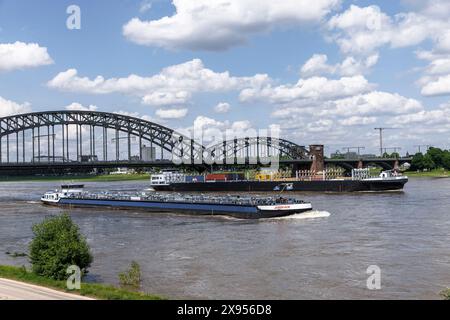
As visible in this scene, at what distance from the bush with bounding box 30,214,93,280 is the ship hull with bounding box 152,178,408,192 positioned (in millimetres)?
68270

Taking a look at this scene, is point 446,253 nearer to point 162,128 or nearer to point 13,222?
point 13,222

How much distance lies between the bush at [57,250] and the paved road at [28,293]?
5.45ft

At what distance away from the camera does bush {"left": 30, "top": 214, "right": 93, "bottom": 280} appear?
21.2 meters

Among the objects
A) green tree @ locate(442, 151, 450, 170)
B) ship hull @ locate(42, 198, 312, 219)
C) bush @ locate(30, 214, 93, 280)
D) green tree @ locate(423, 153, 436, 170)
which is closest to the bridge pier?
green tree @ locate(423, 153, 436, 170)

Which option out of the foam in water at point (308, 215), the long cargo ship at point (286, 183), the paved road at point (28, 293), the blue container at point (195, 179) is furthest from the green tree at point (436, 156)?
the paved road at point (28, 293)

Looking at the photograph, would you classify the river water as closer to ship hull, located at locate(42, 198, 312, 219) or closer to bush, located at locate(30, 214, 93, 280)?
ship hull, located at locate(42, 198, 312, 219)

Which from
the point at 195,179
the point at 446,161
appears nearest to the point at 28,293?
the point at 195,179

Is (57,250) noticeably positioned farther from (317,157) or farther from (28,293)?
(317,157)

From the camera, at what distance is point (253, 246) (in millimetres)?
33344

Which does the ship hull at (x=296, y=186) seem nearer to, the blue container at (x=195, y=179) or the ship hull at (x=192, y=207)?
the blue container at (x=195, y=179)

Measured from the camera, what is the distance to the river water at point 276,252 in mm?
22531

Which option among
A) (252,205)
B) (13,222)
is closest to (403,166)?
(252,205)

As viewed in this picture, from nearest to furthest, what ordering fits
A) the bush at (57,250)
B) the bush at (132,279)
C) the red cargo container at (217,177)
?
1. the bush at (57,250)
2. the bush at (132,279)
3. the red cargo container at (217,177)
